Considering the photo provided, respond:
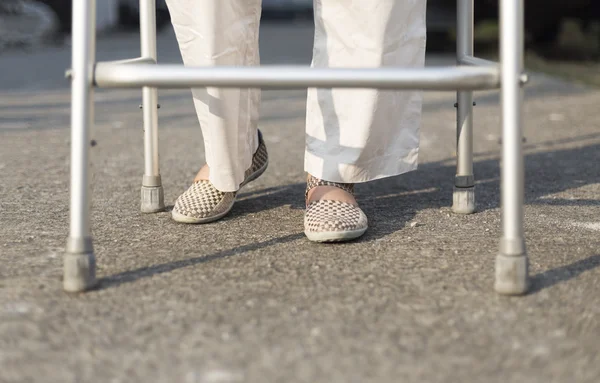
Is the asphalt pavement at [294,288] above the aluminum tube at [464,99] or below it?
below

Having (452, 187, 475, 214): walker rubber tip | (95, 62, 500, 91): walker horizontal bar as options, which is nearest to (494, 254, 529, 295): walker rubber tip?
(95, 62, 500, 91): walker horizontal bar

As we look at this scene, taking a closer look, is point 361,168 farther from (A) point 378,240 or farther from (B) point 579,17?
(B) point 579,17

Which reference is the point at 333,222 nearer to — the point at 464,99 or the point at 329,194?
the point at 329,194

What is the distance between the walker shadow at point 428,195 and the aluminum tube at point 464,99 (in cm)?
14

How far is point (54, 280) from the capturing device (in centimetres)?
127

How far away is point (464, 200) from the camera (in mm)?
1708

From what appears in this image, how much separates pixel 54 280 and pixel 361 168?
630 mm

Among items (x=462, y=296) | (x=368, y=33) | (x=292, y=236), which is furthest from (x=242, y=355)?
(x=368, y=33)

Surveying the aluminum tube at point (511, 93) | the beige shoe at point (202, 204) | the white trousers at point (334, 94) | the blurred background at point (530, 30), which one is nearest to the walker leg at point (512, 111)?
the aluminum tube at point (511, 93)

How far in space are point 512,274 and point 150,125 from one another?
87cm

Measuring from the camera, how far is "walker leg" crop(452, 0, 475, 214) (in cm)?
164

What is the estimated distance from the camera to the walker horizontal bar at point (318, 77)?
1111mm

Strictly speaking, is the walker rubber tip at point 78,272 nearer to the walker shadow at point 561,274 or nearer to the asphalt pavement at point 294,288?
the asphalt pavement at point 294,288

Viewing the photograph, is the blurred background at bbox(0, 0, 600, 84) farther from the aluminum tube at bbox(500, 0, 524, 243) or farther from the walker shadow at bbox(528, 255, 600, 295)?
the aluminum tube at bbox(500, 0, 524, 243)
